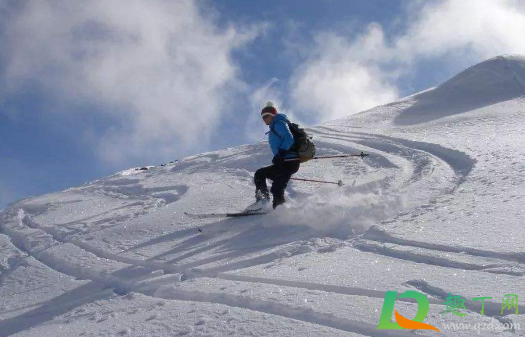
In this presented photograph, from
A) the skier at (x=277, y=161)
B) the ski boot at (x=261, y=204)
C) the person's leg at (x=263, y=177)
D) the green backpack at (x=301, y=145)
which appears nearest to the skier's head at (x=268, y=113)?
the skier at (x=277, y=161)

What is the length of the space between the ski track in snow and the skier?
1820 millimetres

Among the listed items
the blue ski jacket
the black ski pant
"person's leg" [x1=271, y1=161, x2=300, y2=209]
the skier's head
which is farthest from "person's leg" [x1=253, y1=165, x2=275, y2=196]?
the skier's head

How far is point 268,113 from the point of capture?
9.23 metres

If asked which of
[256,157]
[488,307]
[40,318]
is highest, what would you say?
[256,157]

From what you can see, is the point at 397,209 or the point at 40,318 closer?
the point at 40,318

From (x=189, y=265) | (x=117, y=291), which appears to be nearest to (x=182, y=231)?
(x=189, y=265)

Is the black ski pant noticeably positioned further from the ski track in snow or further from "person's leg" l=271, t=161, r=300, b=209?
the ski track in snow

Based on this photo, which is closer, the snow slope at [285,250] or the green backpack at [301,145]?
the snow slope at [285,250]

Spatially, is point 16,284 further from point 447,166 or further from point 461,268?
point 447,166

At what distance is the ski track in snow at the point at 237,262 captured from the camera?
188 inches

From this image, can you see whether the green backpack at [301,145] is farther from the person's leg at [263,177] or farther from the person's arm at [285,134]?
the person's leg at [263,177]

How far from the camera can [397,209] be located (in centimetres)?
781

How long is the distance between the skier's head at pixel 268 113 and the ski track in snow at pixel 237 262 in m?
2.27

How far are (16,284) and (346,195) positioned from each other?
17.8ft
